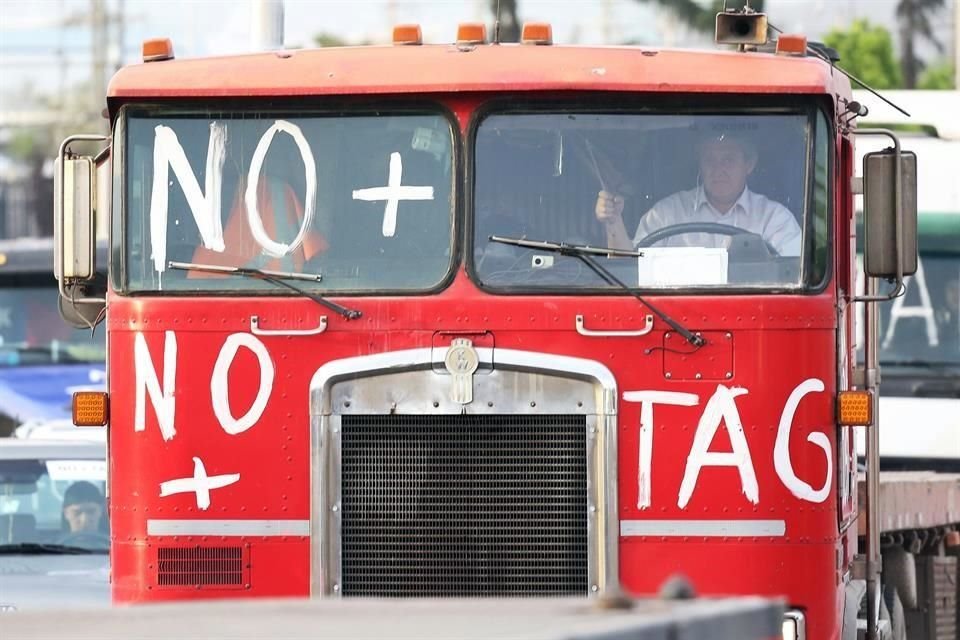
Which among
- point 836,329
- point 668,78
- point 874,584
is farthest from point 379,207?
point 874,584

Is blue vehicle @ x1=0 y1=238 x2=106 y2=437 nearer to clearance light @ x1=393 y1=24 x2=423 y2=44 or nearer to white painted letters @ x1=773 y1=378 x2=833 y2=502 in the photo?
clearance light @ x1=393 y1=24 x2=423 y2=44

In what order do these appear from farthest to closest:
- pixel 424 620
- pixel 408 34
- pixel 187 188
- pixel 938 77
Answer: pixel 938 77 < pixel 408 34 < pixel 187 188 < pixel 424 620

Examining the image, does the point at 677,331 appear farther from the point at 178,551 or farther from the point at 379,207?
the point at 178,551

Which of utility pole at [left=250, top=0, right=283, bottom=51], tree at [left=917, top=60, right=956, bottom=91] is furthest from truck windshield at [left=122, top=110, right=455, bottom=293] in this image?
tree at [left=917, top=60, right=956, bottom=91]

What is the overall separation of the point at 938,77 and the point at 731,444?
1453 inches

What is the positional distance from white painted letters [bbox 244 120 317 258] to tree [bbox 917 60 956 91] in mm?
35243

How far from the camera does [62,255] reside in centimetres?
730

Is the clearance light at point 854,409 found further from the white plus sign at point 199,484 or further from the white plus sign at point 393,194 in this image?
the white plus sign at point 199,484

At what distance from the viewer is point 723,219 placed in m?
7.06

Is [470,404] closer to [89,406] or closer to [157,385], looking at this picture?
[157,385]

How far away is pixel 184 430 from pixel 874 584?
306cm

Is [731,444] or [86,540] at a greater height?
[731,444]

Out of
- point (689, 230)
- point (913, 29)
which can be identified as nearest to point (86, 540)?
point (689, 230)

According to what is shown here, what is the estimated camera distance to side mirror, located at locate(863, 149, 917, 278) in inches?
281
